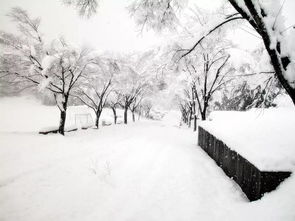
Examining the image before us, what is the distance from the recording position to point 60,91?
16.8 m

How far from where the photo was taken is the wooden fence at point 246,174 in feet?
17.0

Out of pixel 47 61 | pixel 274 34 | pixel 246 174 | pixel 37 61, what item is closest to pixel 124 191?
pixel 246 174

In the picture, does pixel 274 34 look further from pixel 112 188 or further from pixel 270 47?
pixel 112 188

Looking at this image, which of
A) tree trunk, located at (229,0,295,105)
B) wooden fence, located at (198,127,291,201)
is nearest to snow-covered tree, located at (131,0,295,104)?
tree trunk, located at (229,0,295,105)

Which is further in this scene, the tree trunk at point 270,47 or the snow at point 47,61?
the snow at point 47,61

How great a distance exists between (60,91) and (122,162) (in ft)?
33.8

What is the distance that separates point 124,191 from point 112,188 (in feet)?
1.33

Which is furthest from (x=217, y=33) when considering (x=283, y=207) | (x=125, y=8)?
(x=283, y=207)

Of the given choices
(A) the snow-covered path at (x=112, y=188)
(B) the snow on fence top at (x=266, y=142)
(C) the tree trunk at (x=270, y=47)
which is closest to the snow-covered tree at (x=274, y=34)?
(C) the tree trunk at (x=270, y=47)

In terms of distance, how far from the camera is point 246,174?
6.15 metres

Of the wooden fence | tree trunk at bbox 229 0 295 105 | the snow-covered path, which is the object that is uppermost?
tree trunk at bbox 229 0 295 105

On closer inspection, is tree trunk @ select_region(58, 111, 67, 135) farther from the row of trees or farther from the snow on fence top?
the snow on fence top

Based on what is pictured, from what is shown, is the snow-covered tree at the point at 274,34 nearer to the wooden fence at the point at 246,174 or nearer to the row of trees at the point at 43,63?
the wooden fence at the point at 246,174

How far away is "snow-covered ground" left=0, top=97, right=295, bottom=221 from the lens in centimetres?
486
